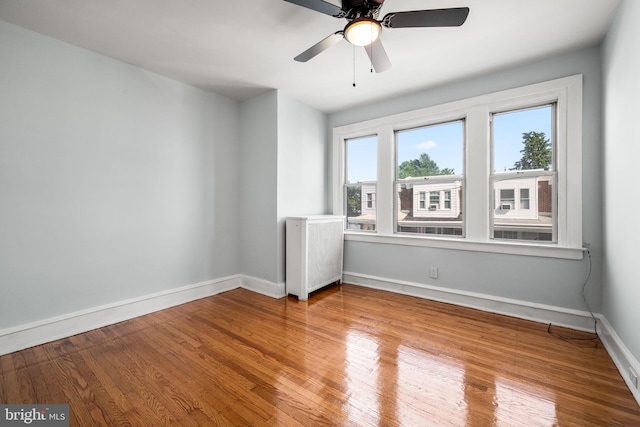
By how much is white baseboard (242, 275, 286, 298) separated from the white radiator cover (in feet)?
0.34

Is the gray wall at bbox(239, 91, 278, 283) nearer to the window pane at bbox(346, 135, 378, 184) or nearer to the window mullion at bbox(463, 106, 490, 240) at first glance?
the window pane at bbox(346, 135, 378, 184)

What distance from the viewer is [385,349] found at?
2.18 meters

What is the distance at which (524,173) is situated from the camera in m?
2.83

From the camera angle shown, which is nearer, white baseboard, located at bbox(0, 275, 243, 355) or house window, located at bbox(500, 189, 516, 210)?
white baseboard, located at bbox(0, 275, 243, 355)

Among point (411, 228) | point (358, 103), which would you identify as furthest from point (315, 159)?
point (411, 228)

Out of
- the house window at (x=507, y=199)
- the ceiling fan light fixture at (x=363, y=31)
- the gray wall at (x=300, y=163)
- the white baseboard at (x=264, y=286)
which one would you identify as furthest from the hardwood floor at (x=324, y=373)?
the ceiling fan light fixture at (x=363, y=31)

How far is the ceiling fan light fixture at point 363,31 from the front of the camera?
1.68m

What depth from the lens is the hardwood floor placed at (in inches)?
59.1

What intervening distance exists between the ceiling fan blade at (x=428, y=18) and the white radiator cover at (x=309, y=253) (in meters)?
2.09

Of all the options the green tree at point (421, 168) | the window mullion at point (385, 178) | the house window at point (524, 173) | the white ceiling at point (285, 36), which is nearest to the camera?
the white ceiling at point (285, 36)

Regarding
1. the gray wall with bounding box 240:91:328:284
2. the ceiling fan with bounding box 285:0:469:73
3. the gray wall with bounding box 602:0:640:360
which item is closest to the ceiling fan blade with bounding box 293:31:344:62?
the ceiling fan with bounding box 285:0:469:73

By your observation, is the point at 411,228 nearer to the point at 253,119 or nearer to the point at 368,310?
the point at 368,310

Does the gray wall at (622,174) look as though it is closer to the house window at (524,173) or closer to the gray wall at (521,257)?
the gray wall at (521,257)

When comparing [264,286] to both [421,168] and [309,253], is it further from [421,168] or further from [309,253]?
[421,168]
